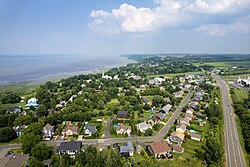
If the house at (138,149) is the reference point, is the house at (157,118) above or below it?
above

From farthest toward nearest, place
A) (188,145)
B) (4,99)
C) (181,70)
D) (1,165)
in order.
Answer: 1. (181,70)
2. (4,99)
3. (188,145)
4. (1,165)

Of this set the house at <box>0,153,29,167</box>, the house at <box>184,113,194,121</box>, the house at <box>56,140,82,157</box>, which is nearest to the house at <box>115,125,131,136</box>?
the house at <box>56,140,82,157</box>

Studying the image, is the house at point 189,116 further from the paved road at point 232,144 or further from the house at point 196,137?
the house at point 196,137

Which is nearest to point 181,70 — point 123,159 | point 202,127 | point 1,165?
point 202,127

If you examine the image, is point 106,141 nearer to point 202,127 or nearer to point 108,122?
point 108,122

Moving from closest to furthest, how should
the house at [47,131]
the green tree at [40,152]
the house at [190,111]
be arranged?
the green tree at [40,152]
the house at [47,131]
the house at [190,111]

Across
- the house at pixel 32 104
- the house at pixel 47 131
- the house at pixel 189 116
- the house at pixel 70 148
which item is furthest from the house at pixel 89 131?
the house at pixel 32 104

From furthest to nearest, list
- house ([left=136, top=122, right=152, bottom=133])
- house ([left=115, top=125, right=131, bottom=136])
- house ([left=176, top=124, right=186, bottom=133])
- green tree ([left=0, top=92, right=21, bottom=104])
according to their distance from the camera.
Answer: green tree ([left=0, top=92, right=21, bottom=104]) < house ([left=136, top=122, right=152, bottom=133]) < house ([left=176, top=124, right=186, bottom=133]) < house ([left=115, top=125, right=131, bottom=136])

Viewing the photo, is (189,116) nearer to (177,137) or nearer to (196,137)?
(196,137)

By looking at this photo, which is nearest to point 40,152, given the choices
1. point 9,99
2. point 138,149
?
point 138,149

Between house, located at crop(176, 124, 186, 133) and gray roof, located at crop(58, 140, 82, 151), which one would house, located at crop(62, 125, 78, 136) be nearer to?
gray roof, located at crop(58, 140, 82, 151)

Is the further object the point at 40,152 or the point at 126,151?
the point at 126,151
